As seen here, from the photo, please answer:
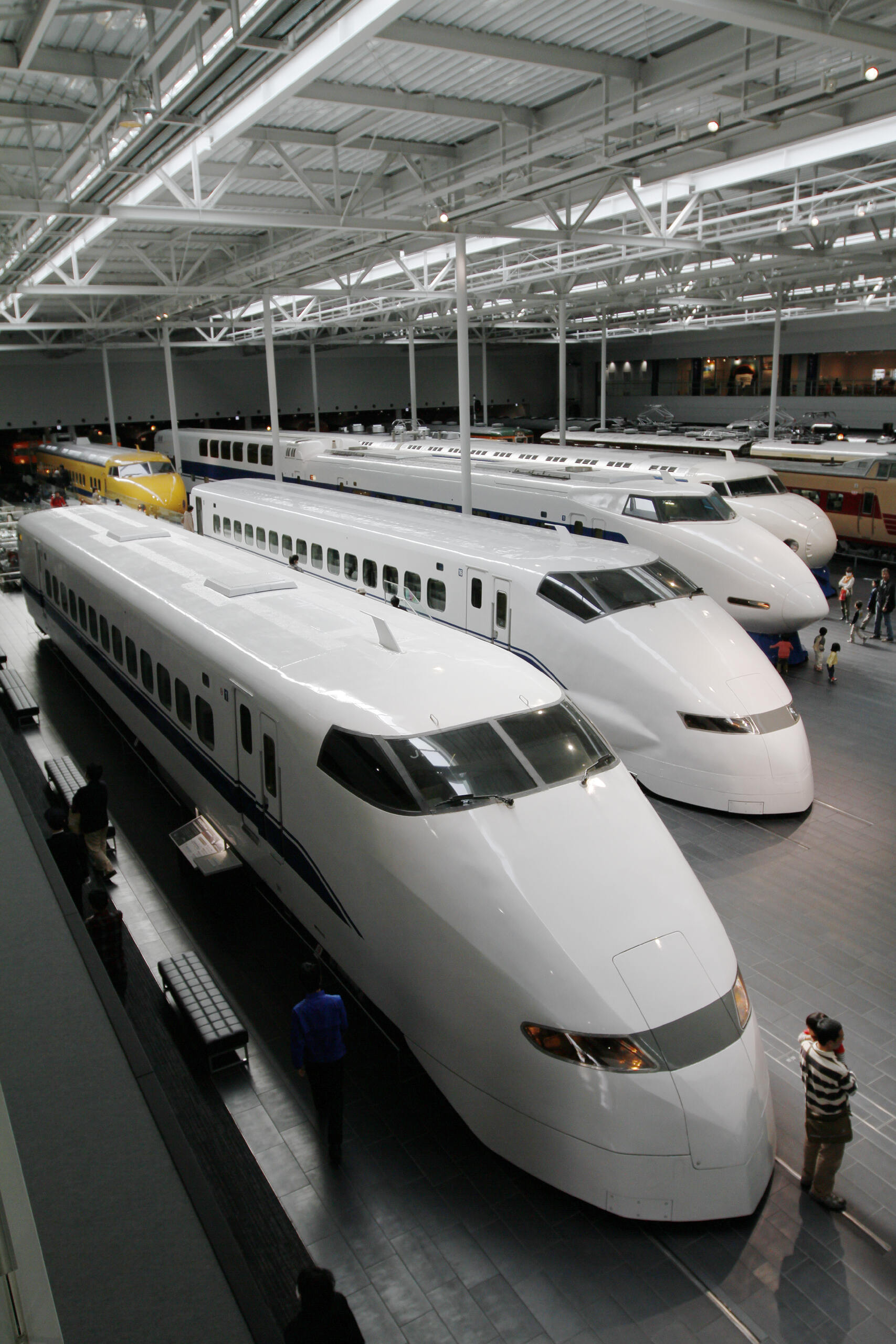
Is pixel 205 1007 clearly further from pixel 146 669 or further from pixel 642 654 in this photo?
pixel 642 654

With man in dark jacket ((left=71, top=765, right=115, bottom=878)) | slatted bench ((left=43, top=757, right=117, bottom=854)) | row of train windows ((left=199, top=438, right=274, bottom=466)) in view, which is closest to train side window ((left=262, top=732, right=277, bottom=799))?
man in dark jacket ((left=71, top=765, right=115, bottom=878))

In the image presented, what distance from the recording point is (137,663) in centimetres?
1101

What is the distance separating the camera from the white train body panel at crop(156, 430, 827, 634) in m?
15.1

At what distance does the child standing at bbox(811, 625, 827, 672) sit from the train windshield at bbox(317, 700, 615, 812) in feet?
34.6

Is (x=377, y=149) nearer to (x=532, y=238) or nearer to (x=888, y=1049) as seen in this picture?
(x=532, y=238)

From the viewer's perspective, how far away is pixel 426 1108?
6.07 m

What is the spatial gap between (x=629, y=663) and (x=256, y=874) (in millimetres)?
4650

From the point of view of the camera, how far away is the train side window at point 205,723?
8.70 m

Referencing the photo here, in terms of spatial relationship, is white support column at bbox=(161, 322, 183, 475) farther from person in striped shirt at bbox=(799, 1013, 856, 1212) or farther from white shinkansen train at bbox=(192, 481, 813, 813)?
person in striped shirt at bbox=(799, 1013, 856, 1212)

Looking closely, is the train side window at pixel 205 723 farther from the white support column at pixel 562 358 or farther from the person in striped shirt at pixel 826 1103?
the white support column at pixel 562 358

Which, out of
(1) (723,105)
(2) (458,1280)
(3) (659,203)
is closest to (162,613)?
(2) (458,1280)

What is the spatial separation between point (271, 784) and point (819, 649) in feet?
38.0

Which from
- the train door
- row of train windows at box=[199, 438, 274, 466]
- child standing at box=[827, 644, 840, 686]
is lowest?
child standing at box=[827, 644, 840, 686]

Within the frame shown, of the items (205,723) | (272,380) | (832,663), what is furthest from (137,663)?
(272,380)
